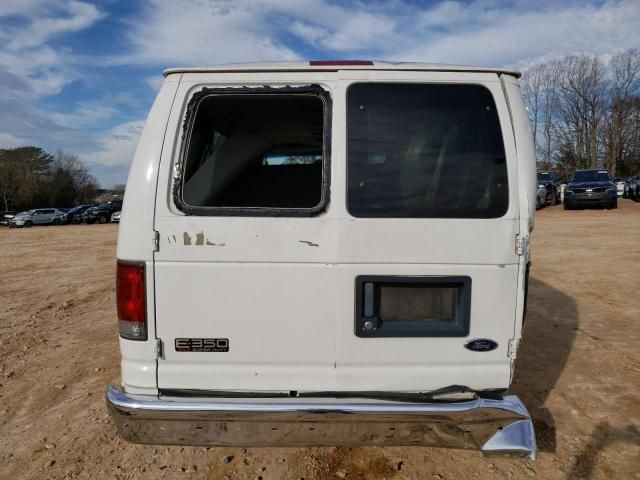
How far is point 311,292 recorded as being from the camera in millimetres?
2240

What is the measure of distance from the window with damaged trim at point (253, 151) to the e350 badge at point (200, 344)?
0.68 meters

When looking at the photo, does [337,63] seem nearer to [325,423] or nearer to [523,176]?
[523,176]

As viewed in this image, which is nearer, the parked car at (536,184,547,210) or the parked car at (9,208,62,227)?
the parked car at (536,184,547,210)

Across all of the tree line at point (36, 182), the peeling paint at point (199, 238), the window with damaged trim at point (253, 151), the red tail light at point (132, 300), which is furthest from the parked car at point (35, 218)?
the peeling paint at point (199, 238)

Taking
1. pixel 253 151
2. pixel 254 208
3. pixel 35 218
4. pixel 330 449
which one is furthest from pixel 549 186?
pixel 35 218

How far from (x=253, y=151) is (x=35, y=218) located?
138ft

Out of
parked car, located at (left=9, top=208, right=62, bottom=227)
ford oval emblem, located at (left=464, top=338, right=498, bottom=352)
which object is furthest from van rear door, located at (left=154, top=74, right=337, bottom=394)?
parked car, located at (left=9, top=208, right=62, bottom=227)

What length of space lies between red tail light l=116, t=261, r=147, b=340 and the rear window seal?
39cm

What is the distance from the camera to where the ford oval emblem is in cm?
228

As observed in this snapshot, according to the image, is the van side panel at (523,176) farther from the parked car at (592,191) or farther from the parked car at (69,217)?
the parked car at (69,217)

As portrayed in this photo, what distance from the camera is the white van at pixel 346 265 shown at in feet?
7.24

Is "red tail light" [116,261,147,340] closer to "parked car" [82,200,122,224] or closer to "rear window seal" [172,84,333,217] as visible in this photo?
"rear window seal" [172,84,333,217]

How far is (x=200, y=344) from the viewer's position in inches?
89.6

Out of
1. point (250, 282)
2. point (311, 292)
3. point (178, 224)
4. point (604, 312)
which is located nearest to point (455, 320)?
point (311, 292)
